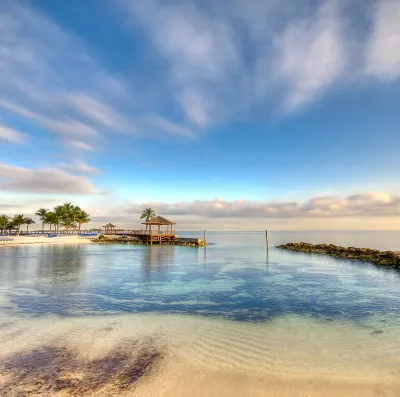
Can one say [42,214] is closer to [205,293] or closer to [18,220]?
[18,220]

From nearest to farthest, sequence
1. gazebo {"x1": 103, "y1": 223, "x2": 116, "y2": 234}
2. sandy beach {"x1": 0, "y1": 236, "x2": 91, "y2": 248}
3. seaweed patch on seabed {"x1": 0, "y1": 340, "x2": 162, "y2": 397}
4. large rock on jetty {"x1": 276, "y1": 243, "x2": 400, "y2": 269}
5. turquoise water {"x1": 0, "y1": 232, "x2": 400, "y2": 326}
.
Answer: seaweed patch on seabed {"x1": 0, "y1": 340, "x2": 162, "y2": 397}, turquoise water {"x1": 0, "y1": 232, "x2": 400, "y2": 326}, large rock on jetty {"x1": 276, "y1": 243, "x2": 400, "y2": 269}, sandy beach {"x1": 0, "y1": 236, "x2": 91, "y2": 248}, gazebo {"x1": 103, "y1": 223, "x2": 116, "y2": 234}

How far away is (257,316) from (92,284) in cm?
1306

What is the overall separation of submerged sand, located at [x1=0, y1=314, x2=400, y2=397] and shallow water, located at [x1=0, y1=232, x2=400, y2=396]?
0.03m

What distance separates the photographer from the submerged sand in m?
6.27

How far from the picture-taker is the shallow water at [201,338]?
21.3 feet

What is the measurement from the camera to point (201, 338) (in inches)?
376

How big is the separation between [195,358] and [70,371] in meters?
3.47

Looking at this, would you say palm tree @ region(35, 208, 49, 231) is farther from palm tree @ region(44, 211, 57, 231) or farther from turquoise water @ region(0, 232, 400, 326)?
turquoise water @ region(0, 232, 400, 326)

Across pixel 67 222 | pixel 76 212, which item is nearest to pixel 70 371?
pixel 76 212

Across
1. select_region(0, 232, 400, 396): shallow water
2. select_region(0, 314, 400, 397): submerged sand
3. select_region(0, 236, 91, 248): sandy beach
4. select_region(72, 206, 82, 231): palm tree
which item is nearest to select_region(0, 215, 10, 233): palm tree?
select_region(72, 206, 82, 231): palm tree

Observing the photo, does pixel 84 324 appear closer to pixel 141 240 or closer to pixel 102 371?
A: pixel 102 371

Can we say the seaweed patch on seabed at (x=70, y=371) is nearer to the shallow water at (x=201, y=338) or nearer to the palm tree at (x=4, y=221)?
the shallow water at (x=201, y=338)

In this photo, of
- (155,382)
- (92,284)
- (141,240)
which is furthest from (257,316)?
(141,240)

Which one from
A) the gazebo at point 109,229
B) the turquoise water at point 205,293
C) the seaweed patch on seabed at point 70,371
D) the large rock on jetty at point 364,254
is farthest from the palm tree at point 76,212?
the seaweed patch on seabed at point 70,371
